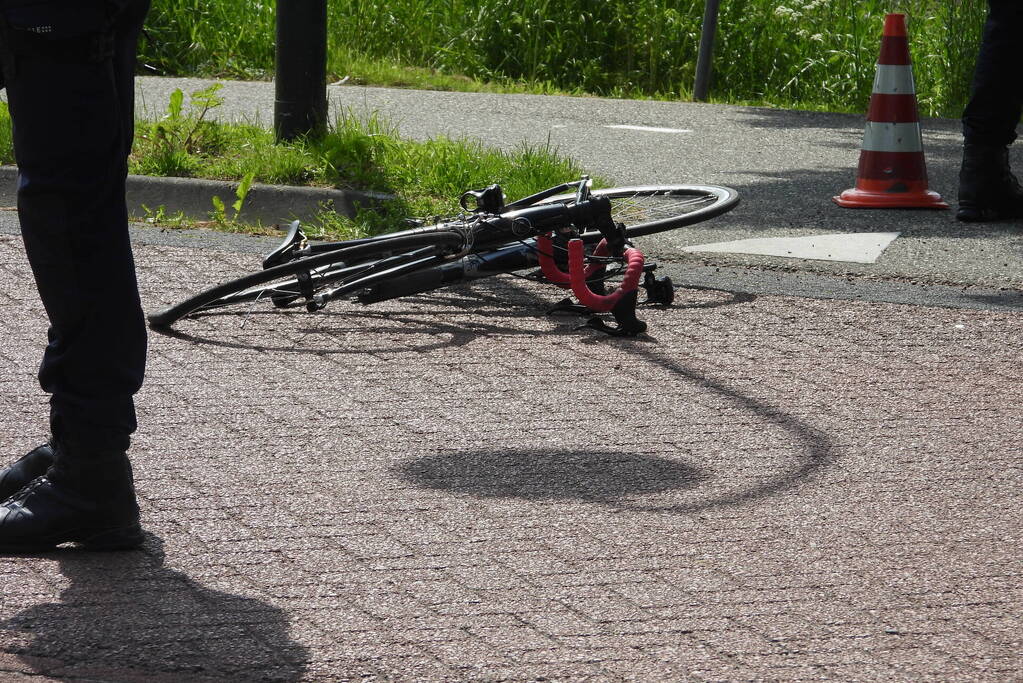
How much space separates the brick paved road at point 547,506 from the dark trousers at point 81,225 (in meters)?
0.35

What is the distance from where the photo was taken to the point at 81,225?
2.87m

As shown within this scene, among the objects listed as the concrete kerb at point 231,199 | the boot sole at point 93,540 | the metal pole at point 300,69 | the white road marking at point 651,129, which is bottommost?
the boot sole at point 93,540

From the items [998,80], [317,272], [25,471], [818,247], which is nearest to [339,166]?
[317,272]

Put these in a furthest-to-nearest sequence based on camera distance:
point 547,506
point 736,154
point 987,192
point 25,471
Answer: point 736,154 < point 987,192 < point 547,506 < point 25,471

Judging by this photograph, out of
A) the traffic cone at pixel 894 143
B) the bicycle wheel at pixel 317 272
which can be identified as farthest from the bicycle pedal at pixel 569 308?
the traffic cone at pixel 894 143

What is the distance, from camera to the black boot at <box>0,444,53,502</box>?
122 inches

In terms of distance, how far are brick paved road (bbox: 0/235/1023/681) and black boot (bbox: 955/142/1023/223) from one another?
1998 millimetres

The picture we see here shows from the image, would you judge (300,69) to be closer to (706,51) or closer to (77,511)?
(77,511)

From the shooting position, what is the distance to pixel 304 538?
9.95ft

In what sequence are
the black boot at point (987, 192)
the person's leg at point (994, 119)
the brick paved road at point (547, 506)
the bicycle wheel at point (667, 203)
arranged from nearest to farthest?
the brick paved road at point (547, 506) < the bicycle wheel at point (667, 203) < the person's leg at point (994, 119) < the black boot at point (987, 192)

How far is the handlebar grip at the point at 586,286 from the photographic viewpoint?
473 cm

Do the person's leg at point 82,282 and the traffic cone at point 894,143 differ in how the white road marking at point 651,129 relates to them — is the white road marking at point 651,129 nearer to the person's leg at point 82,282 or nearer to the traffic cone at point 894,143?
the traffic cone at point 894,143

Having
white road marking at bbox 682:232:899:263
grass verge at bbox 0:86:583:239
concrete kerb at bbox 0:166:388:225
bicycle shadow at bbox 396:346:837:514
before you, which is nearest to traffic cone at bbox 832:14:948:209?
white road marking at bbox 682:232:899:263

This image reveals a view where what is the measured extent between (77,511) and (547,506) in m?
1.02
